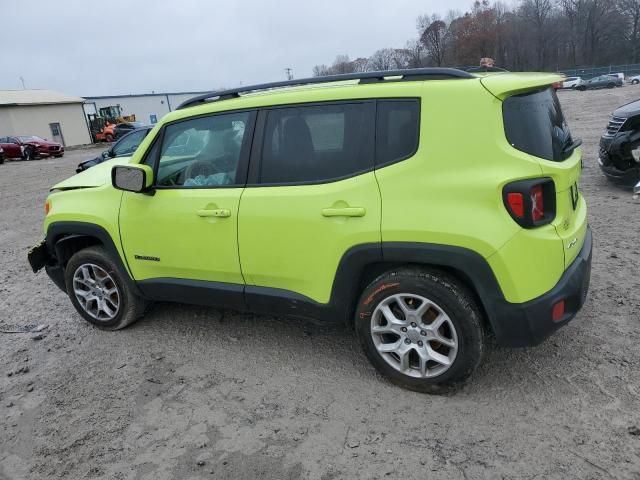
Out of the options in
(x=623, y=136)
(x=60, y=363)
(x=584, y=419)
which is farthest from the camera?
(x=623, y=136)

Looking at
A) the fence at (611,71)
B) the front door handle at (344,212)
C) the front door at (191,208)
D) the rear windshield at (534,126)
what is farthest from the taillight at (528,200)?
the fence at (611,71)

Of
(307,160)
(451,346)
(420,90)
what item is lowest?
(451,346)

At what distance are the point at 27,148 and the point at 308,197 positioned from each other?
100ft

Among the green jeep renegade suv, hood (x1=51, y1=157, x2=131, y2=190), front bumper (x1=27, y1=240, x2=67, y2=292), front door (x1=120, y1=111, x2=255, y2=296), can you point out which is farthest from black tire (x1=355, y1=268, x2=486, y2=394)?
front bumper (x1=27, y1=240, x2=67, y2=292)

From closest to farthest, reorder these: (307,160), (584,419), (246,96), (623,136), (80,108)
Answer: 1. (584,419)
2. (307,160)
3. (246,96)
4. (623,136)
5. (80,108)

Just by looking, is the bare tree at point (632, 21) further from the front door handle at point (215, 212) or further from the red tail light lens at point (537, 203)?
the front door handle at point (215, 212)

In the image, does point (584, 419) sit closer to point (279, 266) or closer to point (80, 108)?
point (279, 266)

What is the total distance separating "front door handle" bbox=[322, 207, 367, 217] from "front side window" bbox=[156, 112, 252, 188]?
2.60 feet

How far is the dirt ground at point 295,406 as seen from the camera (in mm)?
2551

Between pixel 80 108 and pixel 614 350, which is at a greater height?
pixel 80 108

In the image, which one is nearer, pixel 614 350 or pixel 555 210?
pixel 555 210

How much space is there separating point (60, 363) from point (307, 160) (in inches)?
97.6

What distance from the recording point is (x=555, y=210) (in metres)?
2.70

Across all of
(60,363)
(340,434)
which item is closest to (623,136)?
(340,434)
